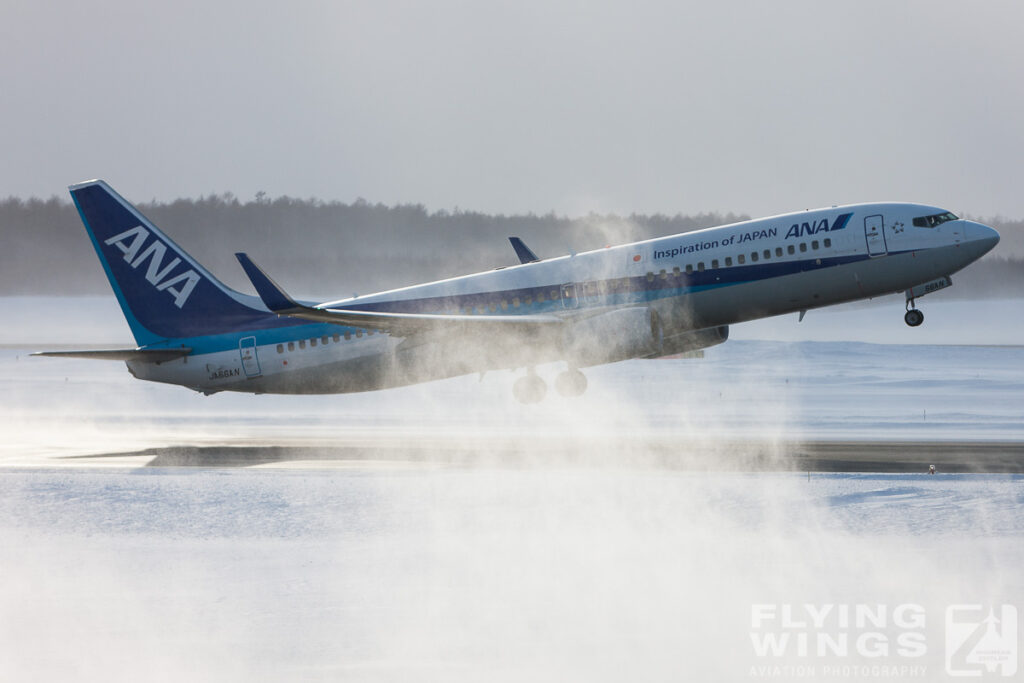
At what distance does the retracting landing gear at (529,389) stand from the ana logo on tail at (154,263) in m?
12.9

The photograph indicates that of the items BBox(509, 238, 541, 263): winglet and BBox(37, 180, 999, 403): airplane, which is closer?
BBox(37, 180, 999, 403): airplane

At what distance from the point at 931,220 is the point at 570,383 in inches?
503

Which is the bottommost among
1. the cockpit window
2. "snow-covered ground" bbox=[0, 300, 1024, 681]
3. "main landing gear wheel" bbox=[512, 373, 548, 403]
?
"snow-covered ground" bbox=[0, 300, 1024, 681]

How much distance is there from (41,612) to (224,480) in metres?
11.6

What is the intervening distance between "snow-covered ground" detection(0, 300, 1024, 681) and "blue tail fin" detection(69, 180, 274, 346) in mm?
5084

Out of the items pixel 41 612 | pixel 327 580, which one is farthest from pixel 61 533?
pixel 327 580

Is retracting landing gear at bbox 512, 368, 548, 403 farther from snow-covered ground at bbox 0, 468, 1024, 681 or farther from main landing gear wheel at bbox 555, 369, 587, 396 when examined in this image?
snow-covered ground at bbox 0, 468, 1024, 681

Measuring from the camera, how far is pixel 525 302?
3959 cm

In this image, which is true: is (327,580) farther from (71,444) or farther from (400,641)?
(71,444)

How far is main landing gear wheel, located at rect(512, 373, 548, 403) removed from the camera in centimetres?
4078

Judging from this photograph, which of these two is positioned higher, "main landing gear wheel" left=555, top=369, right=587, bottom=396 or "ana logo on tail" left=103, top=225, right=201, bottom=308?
"ana logo on tail" left=103, top=225, right=201, bottom=308

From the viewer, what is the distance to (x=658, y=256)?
1501 inches

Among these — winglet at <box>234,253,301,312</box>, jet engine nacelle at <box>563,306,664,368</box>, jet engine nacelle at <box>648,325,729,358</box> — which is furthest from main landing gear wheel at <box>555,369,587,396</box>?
winglet at <box>234,253,301,312</box>

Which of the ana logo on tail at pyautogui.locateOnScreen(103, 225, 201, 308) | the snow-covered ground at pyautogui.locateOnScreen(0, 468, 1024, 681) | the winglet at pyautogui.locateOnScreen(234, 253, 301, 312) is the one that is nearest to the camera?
the snow-covered ground at pyautogui.locateOnScreen(0, 468, 1024, 681)
